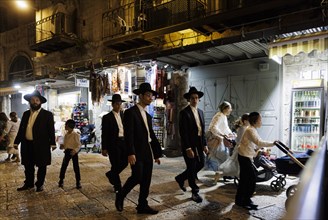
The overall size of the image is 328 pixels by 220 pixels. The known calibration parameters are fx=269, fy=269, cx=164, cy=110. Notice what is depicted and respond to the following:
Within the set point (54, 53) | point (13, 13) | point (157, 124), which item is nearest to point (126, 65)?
point (157, 124)

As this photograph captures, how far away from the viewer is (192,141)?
18.1 feet

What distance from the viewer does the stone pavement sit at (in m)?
4.64

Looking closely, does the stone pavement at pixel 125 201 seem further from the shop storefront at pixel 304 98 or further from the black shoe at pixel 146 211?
the shop storefront at pixel 304 98

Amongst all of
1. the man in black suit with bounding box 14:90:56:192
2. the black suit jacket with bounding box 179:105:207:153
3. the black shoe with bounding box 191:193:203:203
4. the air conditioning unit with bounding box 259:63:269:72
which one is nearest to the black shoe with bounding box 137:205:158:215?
the black shoe with bounding box 191:193:203:203

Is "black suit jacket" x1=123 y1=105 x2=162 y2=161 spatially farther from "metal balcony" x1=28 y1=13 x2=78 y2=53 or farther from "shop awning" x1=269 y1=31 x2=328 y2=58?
Answer: "metal balcony" x1=28 y1=13 x2=78 y2=53

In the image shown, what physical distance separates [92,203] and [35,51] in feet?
58.4

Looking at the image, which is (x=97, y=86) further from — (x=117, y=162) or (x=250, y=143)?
(x=250, y=143)

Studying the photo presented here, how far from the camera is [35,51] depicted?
19.9 m

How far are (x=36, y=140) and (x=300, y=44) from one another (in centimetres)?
696

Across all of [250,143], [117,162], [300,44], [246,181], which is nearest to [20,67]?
[117,162]

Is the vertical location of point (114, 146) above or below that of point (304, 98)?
below

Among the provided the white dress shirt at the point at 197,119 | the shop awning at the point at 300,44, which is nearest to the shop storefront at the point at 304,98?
the shop awning at the point at 300,44

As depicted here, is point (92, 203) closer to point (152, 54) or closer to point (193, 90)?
point (193, 90)

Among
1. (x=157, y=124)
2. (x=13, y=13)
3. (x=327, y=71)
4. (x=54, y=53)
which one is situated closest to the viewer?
(x=327, y=71)
